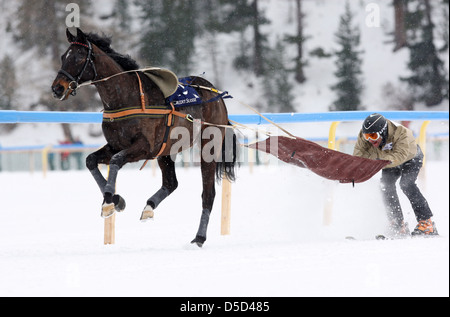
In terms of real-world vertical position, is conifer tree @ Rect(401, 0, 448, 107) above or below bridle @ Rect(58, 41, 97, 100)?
above

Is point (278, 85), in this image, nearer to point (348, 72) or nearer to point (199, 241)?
point (348, 72)

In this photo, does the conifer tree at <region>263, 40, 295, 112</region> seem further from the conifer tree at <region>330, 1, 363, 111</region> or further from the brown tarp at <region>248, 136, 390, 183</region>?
the brown tarp at <region>248, 136, 390, 183</region>

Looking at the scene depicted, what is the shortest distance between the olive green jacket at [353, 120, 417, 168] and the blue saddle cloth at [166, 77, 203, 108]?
1682 mm

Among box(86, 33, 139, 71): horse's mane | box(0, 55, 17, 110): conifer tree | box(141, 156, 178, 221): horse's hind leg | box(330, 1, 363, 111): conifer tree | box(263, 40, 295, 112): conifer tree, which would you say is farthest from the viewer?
box(330, 1, 363, 111): conifer tree

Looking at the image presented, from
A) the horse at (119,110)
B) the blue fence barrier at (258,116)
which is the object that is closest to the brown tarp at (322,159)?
the horse at (119,110)

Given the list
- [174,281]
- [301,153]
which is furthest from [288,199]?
[174,281]

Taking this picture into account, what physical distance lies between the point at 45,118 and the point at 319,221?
286 centimetres

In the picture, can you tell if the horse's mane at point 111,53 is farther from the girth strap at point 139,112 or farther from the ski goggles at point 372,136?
the ski goggles at point 372,136

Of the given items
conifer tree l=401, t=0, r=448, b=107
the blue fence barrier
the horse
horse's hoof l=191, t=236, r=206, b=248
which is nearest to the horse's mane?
the horse

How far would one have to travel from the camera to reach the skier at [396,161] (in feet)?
16.7

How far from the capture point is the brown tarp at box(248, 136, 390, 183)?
5051 millimetres

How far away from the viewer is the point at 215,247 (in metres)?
4.76

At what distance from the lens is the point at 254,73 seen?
3241 centimetres

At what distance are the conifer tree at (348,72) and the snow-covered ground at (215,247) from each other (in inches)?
832
